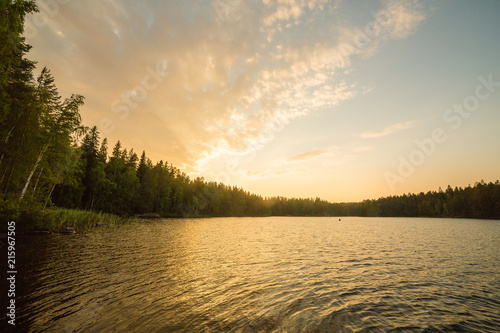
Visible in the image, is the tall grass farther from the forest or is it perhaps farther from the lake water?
the lake water

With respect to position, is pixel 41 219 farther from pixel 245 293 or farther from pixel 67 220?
pixel 245 293

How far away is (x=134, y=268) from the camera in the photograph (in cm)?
1830

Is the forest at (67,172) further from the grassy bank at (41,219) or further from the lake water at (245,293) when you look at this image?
the lake water at (245,293)

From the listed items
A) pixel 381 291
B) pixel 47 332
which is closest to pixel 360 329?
pixel 381 291

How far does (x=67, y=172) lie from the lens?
45.5 metres

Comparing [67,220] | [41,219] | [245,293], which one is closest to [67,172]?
[67,220]

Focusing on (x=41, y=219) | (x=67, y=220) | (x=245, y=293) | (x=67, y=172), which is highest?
(x=67, y=172)

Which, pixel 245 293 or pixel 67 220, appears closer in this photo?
pixel 245 293

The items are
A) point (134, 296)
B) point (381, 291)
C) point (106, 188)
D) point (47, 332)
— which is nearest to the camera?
point (47, 332)

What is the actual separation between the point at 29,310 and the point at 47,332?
3001 millimetres

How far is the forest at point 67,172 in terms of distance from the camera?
956 inches

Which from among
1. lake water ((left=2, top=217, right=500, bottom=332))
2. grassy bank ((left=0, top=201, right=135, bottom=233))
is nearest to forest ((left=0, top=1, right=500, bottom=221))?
grassy bank ((left=0, top=201, right=135, bottom=233))

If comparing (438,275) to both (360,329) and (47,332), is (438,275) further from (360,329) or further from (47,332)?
(47,332)

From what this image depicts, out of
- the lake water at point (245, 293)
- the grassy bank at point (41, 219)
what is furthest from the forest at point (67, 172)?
the lake water at point (245, 293)
